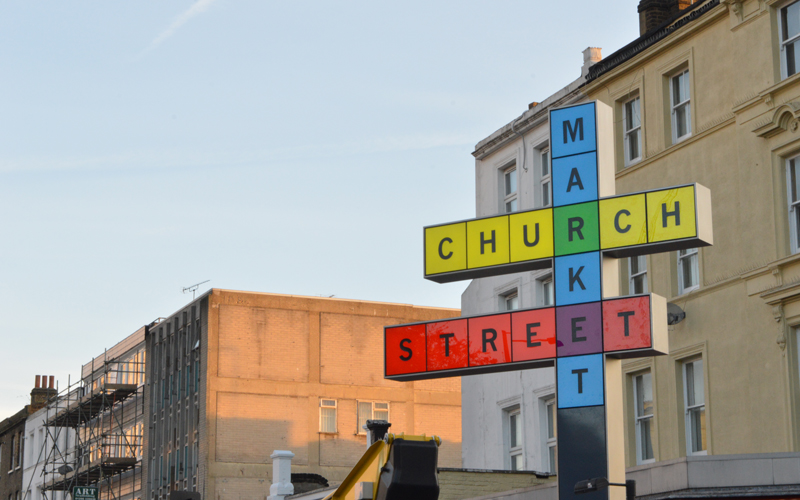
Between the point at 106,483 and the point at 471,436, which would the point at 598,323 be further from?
the point at 106,483

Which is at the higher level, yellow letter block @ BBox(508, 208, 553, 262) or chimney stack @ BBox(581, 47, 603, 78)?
chimney stack @ BBox(581, 47, 603, 78)

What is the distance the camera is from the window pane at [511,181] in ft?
116

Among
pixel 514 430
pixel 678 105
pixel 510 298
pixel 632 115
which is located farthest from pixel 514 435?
pixel 678 105

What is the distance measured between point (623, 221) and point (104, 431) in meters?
48.1

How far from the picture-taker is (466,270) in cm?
1873

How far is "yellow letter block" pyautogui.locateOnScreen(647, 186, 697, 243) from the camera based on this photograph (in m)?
16.9

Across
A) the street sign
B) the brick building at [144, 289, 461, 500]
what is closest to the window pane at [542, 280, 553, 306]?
the brick building at [144, 289, 461, 500]

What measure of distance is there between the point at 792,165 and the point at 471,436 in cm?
1462

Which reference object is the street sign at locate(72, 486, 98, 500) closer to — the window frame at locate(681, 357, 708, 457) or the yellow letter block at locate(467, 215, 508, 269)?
the window frame at locate(681, 357, 708, 457)

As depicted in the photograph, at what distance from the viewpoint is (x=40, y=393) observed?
72.6m

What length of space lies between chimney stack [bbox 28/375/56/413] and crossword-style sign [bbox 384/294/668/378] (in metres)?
55.4

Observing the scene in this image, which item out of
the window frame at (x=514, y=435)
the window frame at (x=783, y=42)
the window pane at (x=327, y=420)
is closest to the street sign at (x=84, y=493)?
the window pane at (x=327, y=420)

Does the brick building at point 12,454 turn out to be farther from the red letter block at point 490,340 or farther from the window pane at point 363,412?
the red letter block at point 490,340

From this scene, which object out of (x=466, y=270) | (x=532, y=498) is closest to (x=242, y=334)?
(x=532, y=498)
